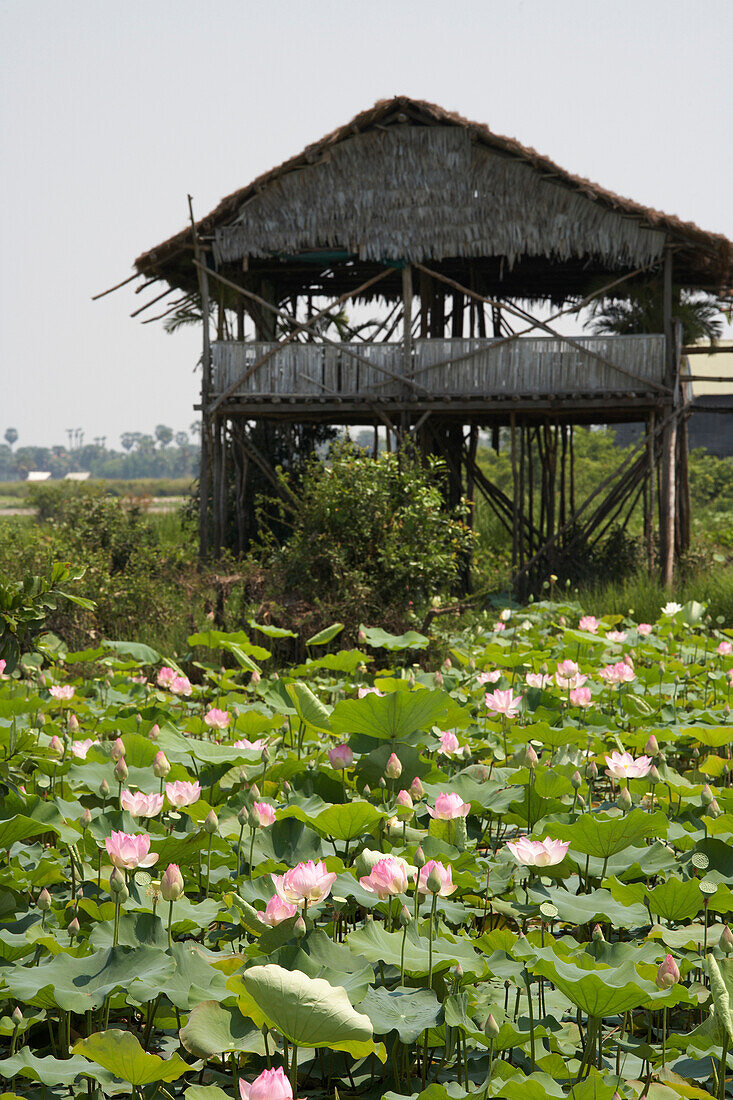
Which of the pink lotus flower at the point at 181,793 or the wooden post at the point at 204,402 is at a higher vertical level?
the wooden post at the point at 204,402

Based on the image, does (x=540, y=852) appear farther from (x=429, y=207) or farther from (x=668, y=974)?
(x=429, y=207)

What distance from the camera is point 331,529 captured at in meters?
9.88

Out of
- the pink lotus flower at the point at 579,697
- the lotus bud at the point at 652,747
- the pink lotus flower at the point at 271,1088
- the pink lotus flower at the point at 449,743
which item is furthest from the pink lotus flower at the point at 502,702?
the pink lotus flower at the point at 271,1088

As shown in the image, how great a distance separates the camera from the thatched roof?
12.2 metres

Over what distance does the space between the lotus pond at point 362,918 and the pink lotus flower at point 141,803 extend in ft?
0.03

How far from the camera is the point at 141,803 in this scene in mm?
2787

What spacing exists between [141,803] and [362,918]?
0.81 meters

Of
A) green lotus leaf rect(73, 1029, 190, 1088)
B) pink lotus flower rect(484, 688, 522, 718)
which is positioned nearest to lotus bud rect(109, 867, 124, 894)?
green lotus leaf rect(73, 1029, 190, 1088)

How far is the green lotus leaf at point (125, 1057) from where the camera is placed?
1.75 meters

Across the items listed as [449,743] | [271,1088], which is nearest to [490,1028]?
[271,1088]

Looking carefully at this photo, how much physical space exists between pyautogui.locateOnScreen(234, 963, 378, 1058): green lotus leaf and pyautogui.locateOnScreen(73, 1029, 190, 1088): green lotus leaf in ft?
0.70

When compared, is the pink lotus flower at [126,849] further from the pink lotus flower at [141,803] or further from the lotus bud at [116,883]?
the pink lotus flower at [141,803]

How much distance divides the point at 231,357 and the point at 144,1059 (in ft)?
38.5

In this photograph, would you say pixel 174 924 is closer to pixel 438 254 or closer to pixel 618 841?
pixel 618 841
